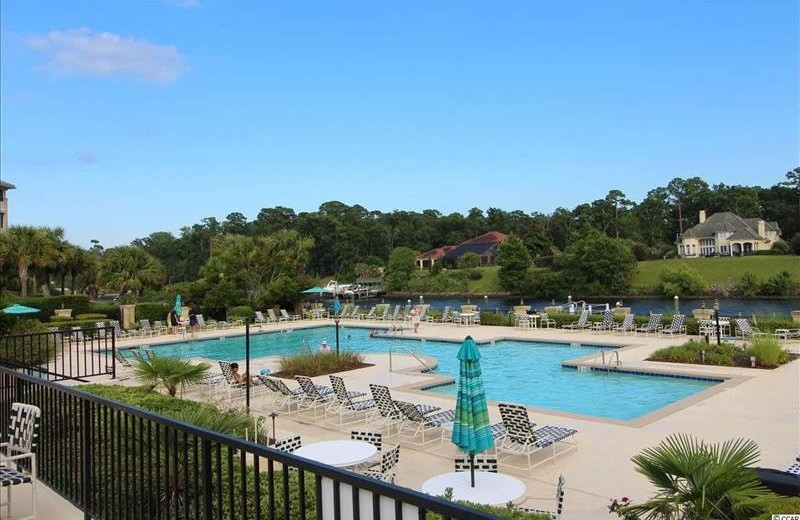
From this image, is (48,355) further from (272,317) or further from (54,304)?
(272,317)

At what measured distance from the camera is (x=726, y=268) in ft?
170

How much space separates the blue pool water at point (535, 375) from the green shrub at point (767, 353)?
1842mm

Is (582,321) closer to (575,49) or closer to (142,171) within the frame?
(575,49)

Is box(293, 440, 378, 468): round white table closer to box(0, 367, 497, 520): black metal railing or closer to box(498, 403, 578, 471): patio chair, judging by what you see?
box(0, 367, 497, 520): black metal railing

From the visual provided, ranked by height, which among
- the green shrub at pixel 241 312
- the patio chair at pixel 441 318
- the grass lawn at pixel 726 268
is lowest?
the patio chair at pixel 441 318

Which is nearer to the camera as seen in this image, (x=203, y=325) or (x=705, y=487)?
(x=705, y=487)

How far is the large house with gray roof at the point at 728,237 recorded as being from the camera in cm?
6431

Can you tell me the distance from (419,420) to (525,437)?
181 cm

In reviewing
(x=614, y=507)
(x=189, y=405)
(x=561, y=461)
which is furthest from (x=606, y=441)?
(x=189, y=405)

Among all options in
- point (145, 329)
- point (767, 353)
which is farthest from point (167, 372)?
point (145, 329)

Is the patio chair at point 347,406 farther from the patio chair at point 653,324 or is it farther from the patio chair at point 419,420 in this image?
the patio chair at point 653,324

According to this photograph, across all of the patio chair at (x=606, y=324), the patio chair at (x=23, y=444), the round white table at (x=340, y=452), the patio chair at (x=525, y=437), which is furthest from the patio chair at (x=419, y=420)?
the patio chair at (x=606, y=324)

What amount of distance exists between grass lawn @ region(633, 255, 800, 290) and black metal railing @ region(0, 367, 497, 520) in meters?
50.6

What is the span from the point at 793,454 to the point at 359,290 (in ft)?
184
